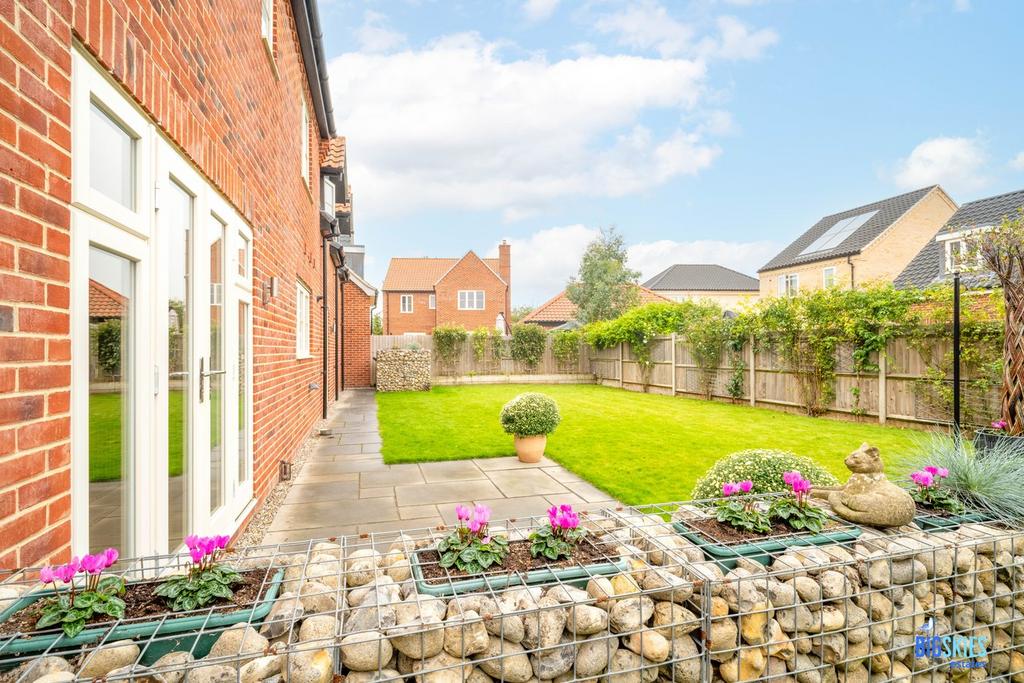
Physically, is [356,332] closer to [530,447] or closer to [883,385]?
[530,447]

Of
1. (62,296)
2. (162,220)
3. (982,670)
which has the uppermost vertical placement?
(162,220)

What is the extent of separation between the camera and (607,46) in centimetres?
1428

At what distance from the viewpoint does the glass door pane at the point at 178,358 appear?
272 centimetres

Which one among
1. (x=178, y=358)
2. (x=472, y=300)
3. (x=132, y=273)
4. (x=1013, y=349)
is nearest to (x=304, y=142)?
(x=178, y=358)

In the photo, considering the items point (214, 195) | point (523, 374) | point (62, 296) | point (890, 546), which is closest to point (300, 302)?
point (214, 195)

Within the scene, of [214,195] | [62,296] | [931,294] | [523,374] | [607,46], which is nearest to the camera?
[62,296]

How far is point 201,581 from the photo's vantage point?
1583 mm

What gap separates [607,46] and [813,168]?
9017 mm

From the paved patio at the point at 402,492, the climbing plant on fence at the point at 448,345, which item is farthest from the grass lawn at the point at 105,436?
the climbing plant on fence at the point at 448,345

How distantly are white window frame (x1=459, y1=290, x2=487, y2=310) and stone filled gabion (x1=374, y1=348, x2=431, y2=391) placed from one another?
15.7 metres

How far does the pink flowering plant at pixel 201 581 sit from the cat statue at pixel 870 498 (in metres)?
2.49

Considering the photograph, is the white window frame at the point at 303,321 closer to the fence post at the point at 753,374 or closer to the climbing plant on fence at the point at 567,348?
the fence post at the point at 753,374

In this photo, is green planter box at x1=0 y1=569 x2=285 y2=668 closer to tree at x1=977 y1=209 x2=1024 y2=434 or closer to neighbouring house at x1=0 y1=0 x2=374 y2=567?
neighbouring house at x1=0 y1=0 x2=374 y2=567

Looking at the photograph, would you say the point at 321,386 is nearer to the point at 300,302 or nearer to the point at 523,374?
the point at 300,302
